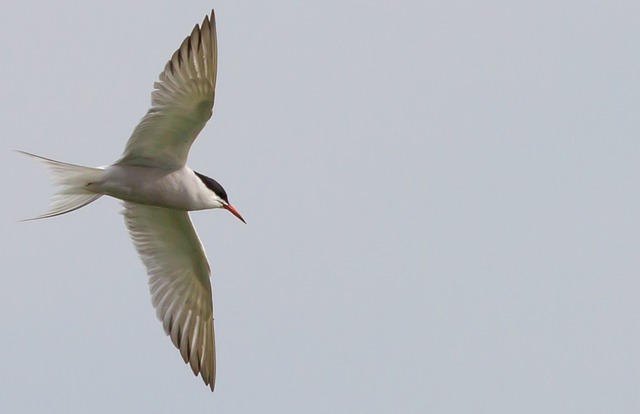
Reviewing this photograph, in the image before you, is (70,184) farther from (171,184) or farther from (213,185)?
(213,185)

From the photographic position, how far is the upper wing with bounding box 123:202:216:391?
43.7 feet

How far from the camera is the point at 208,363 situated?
13484mm

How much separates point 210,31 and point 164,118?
2.78ft

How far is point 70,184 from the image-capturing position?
11.9m

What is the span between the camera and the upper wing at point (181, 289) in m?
13.3

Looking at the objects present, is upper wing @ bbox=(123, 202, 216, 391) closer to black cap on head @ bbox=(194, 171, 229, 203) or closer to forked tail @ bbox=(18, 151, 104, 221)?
black cap on head @ bbox=(194, 171, 229, 203)

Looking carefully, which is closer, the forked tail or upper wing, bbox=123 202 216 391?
the forked tail

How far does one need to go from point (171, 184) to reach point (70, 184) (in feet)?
2.91

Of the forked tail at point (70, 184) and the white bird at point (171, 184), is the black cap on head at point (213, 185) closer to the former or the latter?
the white bird at point (171, 184)

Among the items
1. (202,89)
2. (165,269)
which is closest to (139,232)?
(165,269)

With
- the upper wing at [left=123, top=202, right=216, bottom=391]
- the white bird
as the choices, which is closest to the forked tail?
the white bird

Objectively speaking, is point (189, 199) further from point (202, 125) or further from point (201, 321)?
point (201, 321)

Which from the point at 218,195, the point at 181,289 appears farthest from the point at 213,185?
the point at 181,289

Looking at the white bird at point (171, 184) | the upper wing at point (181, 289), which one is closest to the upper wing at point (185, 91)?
the white bird at point (171, 184)
